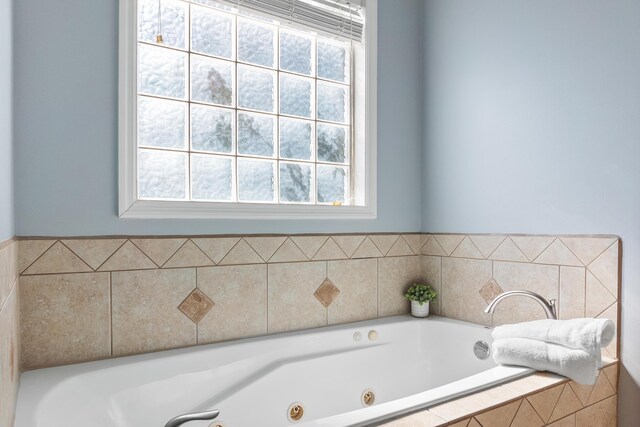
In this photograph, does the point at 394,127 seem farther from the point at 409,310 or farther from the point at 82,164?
the point at 82,164

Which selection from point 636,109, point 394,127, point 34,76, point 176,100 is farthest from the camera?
point 394,127

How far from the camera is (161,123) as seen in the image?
199cm

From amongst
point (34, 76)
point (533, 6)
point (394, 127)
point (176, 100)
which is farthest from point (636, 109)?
point (34, 76)

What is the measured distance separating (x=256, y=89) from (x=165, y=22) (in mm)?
511

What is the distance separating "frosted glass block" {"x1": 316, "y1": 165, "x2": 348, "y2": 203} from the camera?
2.47 metres

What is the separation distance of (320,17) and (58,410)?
2.12 m

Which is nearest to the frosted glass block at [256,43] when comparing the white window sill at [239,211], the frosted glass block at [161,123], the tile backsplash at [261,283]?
the frosted glass block at [161,123]

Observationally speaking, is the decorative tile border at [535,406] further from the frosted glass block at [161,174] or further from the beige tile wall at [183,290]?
the frosted glass block at [161,174]

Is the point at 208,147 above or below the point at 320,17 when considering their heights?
below

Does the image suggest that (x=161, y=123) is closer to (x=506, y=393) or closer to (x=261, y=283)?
(x=261, y=283)

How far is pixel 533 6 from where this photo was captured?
7.18ft

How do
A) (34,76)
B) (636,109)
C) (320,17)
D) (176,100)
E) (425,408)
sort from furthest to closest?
1. (320,17)
2. (176,100)
3. (636,109)
4. (34,76)
5. (425,408)

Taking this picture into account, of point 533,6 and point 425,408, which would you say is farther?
point 533,6

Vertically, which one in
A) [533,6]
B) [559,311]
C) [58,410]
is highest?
[533,6]
